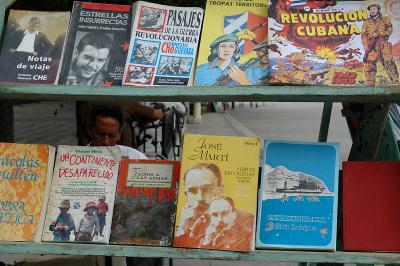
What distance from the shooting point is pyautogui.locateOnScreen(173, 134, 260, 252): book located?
6.95ft

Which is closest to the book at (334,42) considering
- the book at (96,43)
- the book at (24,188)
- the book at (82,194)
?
the book at (96,43)

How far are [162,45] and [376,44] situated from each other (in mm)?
787

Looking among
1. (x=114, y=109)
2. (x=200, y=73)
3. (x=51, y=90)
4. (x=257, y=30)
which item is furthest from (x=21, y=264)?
(x=257, y=30)

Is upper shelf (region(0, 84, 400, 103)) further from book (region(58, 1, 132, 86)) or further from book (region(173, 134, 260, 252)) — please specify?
book (region(173, 134, 260, 252))

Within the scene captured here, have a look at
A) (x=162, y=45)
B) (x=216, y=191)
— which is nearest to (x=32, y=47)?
(x=162, y=45)

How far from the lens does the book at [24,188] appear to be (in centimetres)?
218

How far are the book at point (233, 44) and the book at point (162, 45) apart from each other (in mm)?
44

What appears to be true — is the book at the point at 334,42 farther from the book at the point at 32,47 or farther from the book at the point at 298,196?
the book at the point at 32,47

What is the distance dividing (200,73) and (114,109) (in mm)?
1822

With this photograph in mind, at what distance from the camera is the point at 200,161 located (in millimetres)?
2182

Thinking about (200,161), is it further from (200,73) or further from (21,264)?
(21,264)

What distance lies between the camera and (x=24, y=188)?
224 centimetres

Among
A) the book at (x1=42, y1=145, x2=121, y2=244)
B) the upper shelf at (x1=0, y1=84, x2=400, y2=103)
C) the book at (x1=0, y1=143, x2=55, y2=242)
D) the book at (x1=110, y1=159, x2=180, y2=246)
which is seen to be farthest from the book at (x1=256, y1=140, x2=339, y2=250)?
the book at (x1=0, y1=143, x2=55, y2=242)

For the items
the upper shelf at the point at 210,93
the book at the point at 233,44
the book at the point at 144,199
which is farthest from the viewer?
the book at the point at 144,199
